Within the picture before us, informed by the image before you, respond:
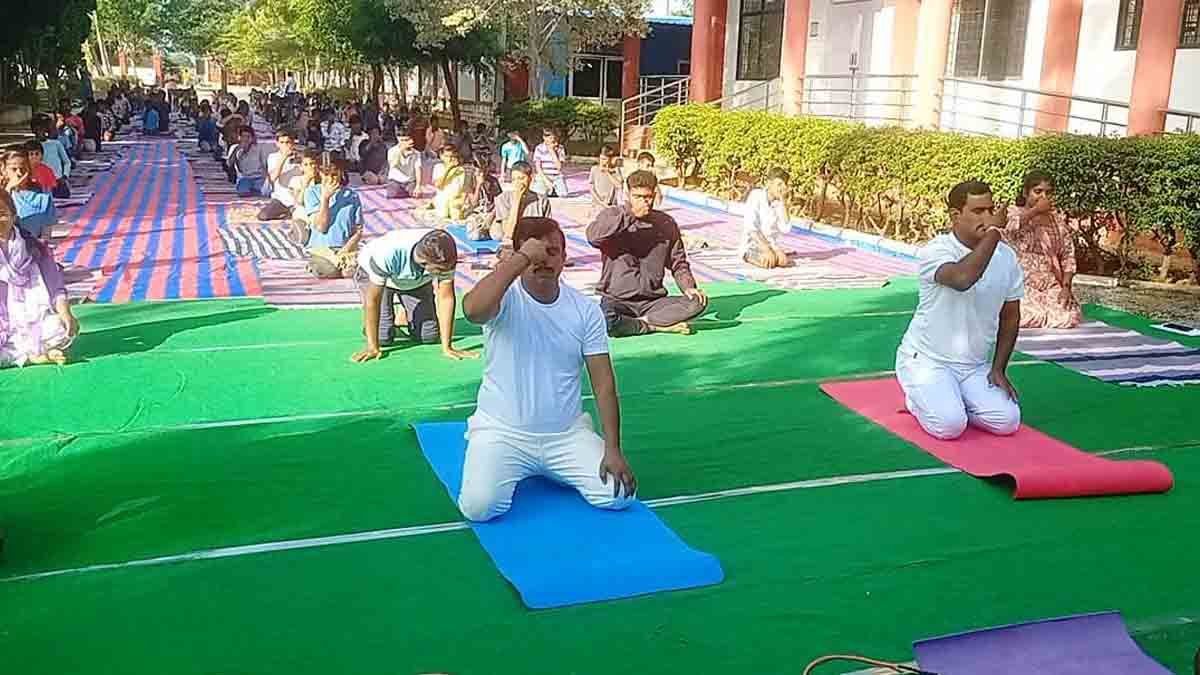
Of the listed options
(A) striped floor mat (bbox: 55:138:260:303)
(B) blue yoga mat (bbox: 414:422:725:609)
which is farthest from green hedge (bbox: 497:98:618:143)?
(B) blue yoga mat (bbox: 414:422:725:609)

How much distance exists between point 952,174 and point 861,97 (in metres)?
7.51

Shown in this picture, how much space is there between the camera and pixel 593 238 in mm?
7891

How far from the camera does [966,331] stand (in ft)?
18.4

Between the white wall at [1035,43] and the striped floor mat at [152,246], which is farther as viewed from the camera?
the white wall at [1035,43]

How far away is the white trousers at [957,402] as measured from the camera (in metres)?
5.50

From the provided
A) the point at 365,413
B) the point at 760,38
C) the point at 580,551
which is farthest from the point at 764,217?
the point at 760,38

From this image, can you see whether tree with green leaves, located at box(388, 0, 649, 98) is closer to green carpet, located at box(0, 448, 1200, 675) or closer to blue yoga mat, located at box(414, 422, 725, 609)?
blue yoga mat, located at box(414, 422, 725, 609)

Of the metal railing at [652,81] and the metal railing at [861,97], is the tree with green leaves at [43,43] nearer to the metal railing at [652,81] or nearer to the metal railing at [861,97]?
the metal railing at [652,81]

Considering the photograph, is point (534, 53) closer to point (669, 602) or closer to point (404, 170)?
point (404, 170)

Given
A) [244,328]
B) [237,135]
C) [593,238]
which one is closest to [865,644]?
[593,238]

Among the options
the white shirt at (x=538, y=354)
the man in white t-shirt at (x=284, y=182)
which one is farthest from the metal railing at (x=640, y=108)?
the white shirt at (x=538, y=354)

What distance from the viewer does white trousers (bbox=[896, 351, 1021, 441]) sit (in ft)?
18.0

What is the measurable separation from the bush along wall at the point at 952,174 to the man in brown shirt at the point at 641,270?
165 inches

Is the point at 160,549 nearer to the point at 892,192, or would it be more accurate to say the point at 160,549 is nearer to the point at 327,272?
the point at 327,272
